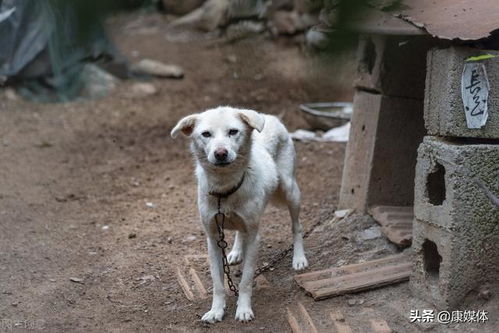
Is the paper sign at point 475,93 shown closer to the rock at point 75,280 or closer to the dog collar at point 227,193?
the dog collar at point 227,193

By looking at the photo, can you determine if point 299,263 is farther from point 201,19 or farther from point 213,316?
point 201,19

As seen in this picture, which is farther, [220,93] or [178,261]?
[220,93]

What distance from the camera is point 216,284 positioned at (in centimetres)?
427

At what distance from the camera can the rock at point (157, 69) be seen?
11.4 m

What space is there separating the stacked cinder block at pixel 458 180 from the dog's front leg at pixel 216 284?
1280 mm

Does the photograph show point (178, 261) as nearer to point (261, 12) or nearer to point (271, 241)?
point (271, 241)

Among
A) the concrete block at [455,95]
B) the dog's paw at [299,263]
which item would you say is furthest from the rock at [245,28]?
the dog's paw at [299,263]

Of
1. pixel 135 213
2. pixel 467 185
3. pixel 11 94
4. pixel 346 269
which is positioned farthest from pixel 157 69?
pixel 467 185

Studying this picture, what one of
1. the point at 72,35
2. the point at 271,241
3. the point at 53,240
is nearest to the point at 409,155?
the point at 271,241

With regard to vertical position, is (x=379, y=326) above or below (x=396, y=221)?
below

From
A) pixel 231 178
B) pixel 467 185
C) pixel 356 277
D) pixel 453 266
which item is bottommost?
pixel 356 277

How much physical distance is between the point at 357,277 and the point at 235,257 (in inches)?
44.1

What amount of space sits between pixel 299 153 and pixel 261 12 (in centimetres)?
605

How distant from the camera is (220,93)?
1073 cm
